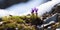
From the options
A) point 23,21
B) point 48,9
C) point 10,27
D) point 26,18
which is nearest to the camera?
point 10,27

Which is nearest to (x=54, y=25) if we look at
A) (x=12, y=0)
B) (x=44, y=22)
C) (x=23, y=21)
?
(x=44, y=22)

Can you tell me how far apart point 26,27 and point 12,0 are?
9.05 feet

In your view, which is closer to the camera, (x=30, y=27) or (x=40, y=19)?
(x=30, y=27)

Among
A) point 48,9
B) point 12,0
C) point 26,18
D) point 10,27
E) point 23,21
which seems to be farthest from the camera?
point 12,0

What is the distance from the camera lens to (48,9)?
7.62 feet

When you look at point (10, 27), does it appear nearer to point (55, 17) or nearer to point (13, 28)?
point (13, 28)

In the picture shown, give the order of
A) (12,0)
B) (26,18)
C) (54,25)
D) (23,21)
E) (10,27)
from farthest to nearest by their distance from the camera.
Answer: (12,0)
(26,18)
(23,21)
(54,25)
(10,27)

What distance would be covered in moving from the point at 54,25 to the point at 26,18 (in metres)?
0.33

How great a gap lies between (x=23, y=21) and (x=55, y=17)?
285 mm

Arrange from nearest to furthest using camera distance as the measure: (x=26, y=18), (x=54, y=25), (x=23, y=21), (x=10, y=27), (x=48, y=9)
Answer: (x=10, y=27) < (x=54, y=25) < (x=23, y=21) < (x=26, y=18) < (x=48, y=9)

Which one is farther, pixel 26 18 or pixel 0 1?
pixel 0 1

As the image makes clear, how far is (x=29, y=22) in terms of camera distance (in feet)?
5.56

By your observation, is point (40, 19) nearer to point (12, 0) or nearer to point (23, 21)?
point (23, 21)

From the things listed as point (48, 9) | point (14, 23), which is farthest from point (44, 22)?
point (48, 9)
